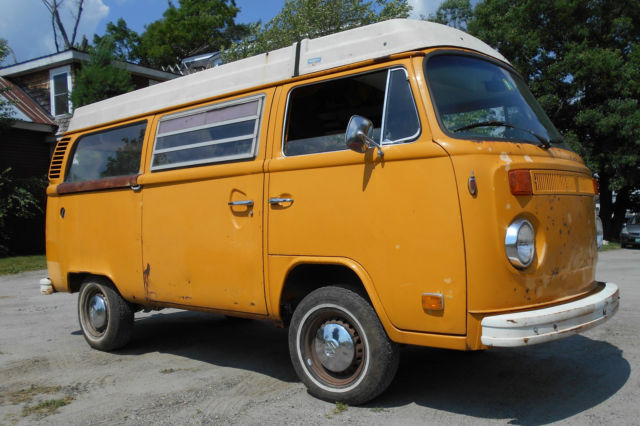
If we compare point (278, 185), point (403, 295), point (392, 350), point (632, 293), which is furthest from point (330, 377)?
point (632, 293)

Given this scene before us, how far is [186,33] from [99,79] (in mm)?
25048

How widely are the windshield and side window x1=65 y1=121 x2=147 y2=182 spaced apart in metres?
3.17

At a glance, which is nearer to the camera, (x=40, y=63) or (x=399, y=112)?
(x=399, y=112)

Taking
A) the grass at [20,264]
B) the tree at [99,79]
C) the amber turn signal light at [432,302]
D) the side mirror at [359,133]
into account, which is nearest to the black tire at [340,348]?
the amber turn signal light at [432,302]

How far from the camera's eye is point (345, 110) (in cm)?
441

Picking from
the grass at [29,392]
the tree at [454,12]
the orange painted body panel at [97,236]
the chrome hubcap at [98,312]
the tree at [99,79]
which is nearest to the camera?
the grass at [29,392]

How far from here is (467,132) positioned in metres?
3.86

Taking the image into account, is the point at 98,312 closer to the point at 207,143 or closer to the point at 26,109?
the point at 207,143

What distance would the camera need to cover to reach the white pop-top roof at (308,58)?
163 inches

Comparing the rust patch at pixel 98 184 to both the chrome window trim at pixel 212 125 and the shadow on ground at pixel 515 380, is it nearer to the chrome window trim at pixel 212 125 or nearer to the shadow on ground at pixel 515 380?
the chrome window trim at pixel 212 125

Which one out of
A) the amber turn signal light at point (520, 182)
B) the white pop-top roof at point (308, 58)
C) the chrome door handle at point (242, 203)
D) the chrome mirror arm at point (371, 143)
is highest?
the white pop-top roof at point (308, 58)

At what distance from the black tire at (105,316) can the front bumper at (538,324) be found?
13.0ft

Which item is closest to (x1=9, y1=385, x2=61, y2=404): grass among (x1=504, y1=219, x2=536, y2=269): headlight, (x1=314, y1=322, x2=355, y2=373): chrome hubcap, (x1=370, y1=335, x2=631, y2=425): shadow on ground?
(x1=314, y1=322, x2=355, y2=373): chrome hubcap

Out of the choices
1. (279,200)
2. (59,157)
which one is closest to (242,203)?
(279,200)
